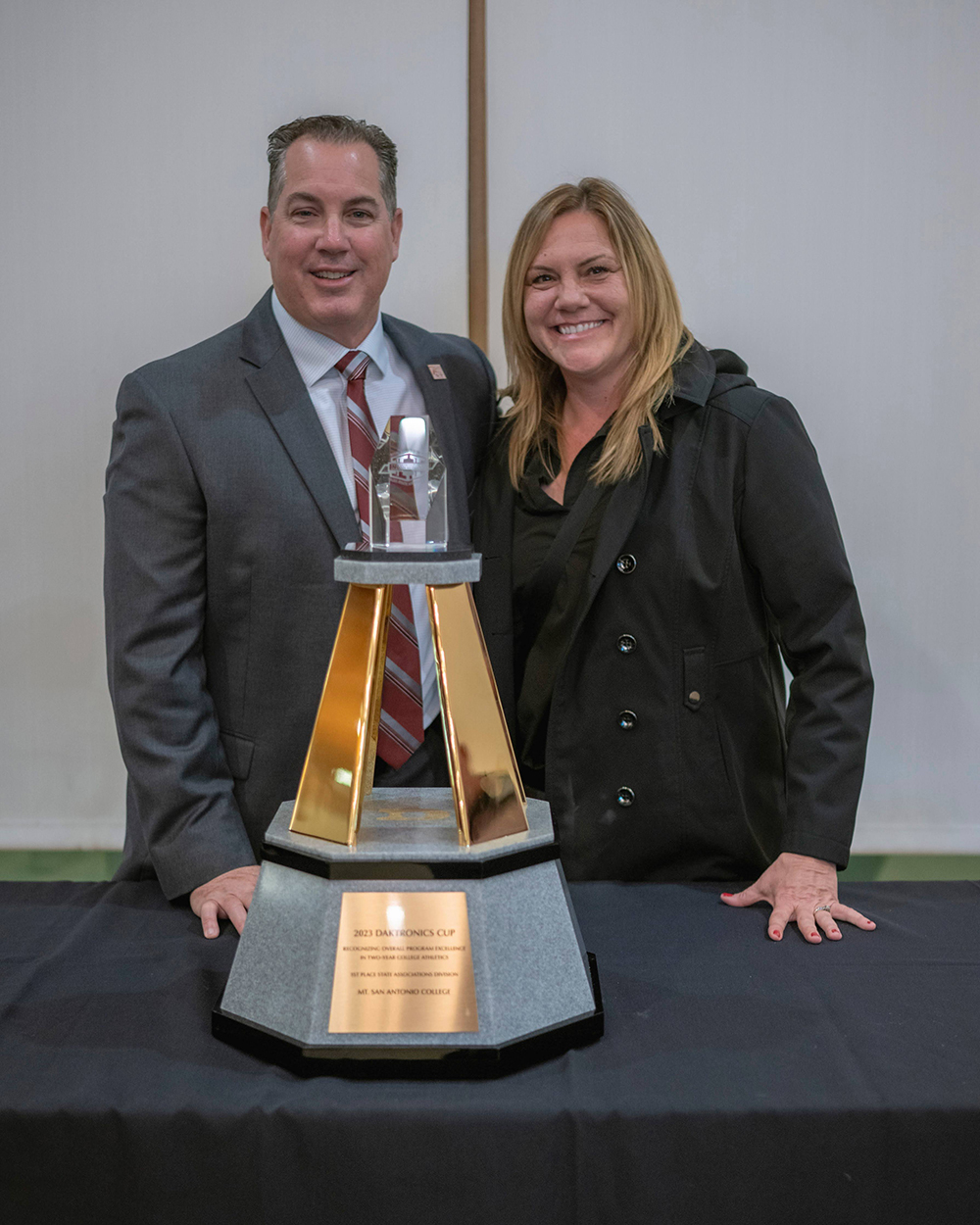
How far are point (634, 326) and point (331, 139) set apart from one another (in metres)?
0.60

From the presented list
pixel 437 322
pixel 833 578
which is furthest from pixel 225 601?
pixel 437 322

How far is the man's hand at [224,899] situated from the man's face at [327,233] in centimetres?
93

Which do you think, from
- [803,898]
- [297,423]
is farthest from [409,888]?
[297,423]

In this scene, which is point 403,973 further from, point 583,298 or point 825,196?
point 825,196

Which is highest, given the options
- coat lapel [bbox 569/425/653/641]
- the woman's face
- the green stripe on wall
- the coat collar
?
the woman's face

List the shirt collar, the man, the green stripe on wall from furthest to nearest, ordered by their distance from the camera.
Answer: the green stripe on wall
the shirt collar
the man

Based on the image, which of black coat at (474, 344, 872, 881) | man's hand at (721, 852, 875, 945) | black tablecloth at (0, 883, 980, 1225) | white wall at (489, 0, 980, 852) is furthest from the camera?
white wall at (489, 0, 980, 852)

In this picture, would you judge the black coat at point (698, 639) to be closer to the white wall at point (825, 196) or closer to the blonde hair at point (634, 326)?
the blonde hair at point (634, 326)

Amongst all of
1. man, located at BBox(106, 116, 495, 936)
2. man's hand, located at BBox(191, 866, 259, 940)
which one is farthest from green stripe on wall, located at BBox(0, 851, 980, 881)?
man's hand, located at BBox(191, 866, 259, 940)

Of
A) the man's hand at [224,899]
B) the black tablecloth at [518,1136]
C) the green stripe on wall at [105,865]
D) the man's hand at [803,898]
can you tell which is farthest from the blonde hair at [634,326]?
the green stripe on wall at [105,865]

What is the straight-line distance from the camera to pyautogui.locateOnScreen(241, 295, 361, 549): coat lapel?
166cm

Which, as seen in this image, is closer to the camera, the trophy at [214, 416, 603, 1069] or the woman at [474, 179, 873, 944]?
the trophy at [214, 416, 603, 1069]

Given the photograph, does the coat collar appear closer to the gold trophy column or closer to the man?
the man

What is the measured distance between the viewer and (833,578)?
5.43 feet
